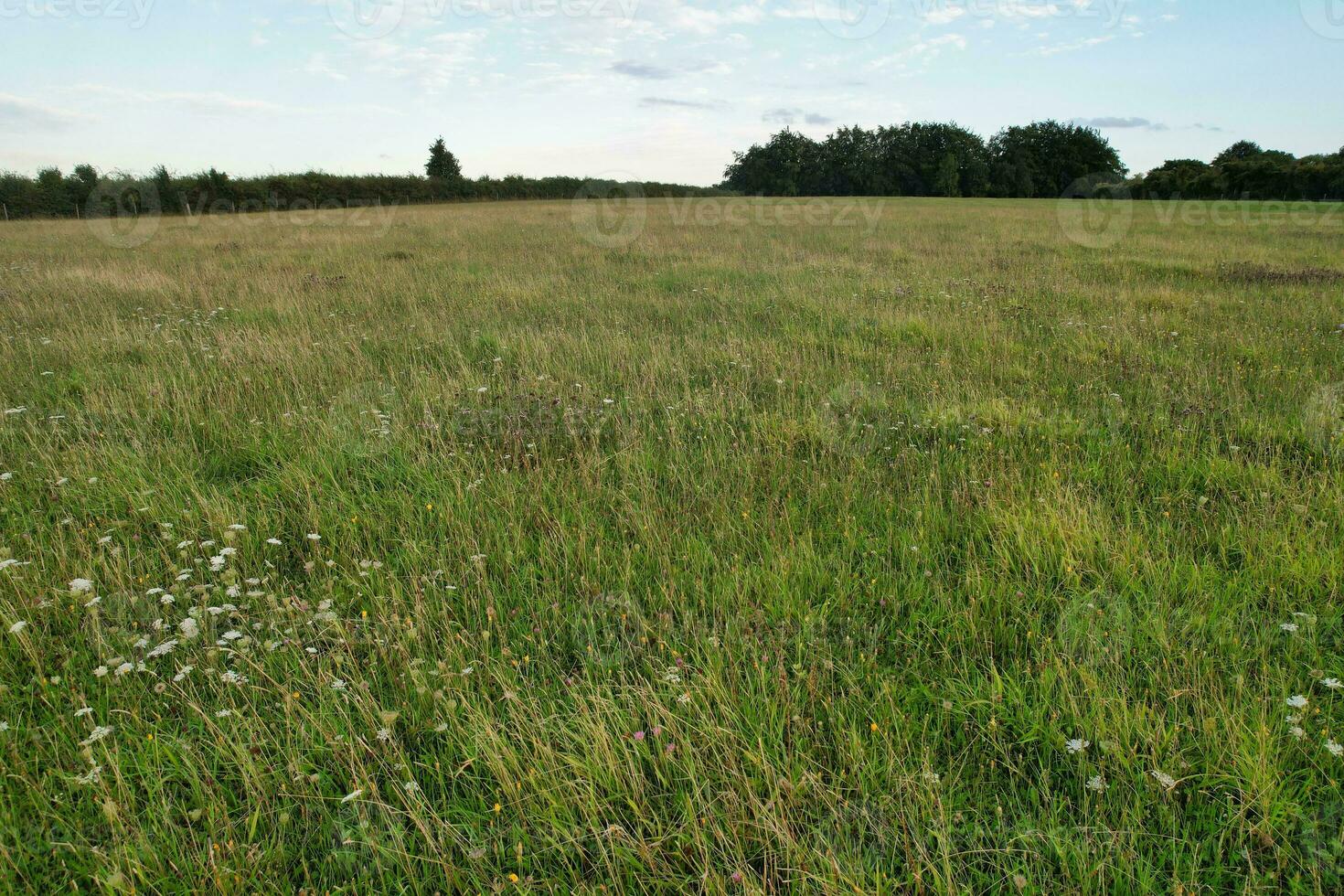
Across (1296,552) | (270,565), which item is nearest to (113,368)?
(270,565)

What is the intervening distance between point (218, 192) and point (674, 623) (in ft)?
199

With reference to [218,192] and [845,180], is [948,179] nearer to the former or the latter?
[845,180]

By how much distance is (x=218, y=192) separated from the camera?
48594mm

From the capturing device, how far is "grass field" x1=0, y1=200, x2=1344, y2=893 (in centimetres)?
184

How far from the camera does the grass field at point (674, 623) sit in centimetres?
184

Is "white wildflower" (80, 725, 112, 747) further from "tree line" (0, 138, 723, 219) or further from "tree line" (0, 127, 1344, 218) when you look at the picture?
"tree line" (0, 138, 723, 219)

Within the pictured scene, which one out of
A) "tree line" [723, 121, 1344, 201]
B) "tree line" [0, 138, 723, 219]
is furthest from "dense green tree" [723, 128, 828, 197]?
"tree line" [0, 138, 723, 219]

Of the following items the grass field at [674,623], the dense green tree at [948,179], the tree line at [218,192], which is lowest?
the grass field at [674,623]

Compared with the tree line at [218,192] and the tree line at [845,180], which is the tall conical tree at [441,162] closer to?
the tree line at [845,180]

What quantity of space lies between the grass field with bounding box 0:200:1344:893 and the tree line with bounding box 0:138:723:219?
1720 inches

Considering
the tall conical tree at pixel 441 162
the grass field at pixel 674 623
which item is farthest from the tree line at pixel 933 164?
the grass field at pixel 674 623

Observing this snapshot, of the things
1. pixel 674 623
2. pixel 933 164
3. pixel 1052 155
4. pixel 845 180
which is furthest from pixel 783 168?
pixel 674 623

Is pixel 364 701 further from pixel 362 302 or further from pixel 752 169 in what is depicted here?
pixel 752 169

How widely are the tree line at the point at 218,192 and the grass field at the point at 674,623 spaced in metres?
43.7
